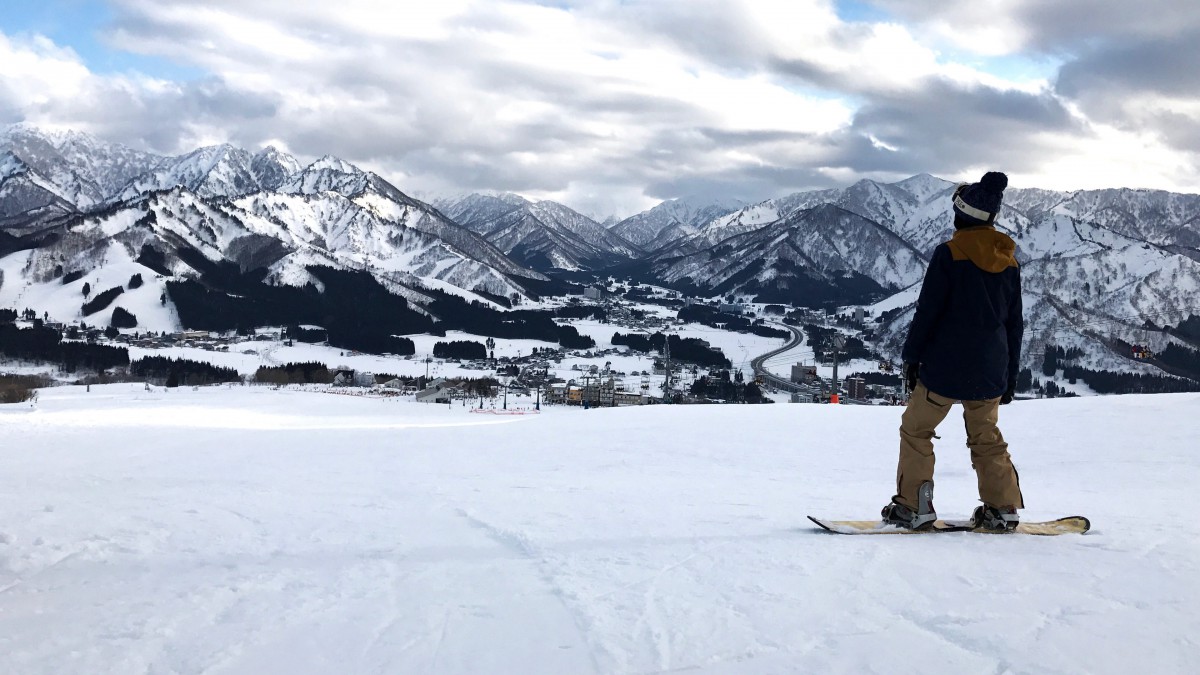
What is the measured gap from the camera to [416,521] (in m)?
6.74

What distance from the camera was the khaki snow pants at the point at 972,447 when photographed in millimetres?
6199

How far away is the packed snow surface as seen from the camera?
11.9 feet

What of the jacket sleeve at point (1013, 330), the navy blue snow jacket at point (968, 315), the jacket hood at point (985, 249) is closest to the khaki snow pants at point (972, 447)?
the navy blue snow jacket at point (968, 315)

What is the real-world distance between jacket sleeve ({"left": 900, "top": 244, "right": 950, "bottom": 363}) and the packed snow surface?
164 cm

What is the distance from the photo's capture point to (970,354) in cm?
603

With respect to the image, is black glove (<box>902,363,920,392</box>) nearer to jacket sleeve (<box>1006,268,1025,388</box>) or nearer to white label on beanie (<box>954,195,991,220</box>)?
jacket sleeve (<box>1006,268,1025,388</box>)

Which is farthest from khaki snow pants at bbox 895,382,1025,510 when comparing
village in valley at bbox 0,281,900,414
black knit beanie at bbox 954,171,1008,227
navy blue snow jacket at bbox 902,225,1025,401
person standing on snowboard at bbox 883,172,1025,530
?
village in valley at bbox 0,281,900,414

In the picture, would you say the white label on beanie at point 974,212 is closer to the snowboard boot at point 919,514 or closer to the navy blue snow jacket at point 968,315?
the navy blue snow jacket at point 968,315

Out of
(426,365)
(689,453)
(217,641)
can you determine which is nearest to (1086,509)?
(689,453)

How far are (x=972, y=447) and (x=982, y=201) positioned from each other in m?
2.11

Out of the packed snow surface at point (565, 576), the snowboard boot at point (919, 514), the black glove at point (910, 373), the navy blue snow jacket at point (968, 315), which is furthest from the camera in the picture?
the black glove at point (910, 373)

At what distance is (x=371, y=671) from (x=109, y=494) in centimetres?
652

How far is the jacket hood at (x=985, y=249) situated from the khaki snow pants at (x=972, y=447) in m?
1.12

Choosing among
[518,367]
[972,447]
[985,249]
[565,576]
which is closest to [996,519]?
[972,447]
